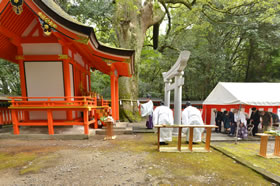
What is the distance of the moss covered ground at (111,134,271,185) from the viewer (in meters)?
2.48

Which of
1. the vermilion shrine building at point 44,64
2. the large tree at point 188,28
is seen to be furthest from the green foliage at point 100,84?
the vermilion shrine building at point 44,64

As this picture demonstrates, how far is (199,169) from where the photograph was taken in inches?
113

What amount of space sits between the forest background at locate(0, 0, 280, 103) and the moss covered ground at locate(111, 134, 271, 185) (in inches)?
248

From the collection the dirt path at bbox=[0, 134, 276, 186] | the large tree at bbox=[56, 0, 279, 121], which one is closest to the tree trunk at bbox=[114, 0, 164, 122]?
the large tree at bbox=[56, 0, 279, 121]

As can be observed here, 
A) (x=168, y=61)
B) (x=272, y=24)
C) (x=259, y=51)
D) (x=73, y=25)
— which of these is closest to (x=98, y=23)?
(x=168, y=61)

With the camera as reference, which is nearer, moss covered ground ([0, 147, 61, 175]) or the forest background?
moss covered ground ([0, 147, 61, 175])

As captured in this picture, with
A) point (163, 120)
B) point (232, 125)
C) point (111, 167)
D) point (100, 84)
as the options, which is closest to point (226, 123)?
point (232, 125)

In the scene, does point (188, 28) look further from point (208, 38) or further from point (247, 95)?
point (247, 95)

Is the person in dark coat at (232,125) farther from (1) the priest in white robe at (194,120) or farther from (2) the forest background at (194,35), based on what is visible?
(2) the forest background at (194,35)

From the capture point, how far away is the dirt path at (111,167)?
2430 mm

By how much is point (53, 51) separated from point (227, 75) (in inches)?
597

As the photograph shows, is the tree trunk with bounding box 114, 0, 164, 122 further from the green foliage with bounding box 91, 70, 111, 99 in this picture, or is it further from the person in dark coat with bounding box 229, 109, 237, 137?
the green foliage with bounding box 91, 70, 111, 99

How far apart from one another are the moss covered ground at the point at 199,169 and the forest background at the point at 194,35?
629 cm

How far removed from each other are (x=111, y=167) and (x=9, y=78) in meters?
13.2
